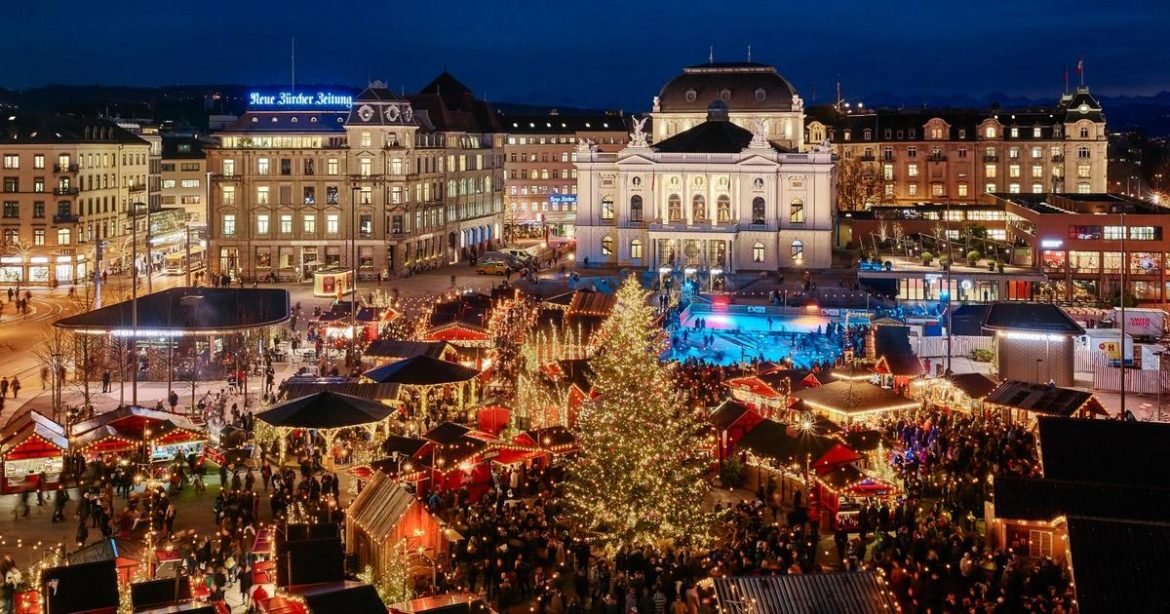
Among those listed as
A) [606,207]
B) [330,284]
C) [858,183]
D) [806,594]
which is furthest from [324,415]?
[858,183]

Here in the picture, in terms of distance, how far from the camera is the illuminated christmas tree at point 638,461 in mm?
24750

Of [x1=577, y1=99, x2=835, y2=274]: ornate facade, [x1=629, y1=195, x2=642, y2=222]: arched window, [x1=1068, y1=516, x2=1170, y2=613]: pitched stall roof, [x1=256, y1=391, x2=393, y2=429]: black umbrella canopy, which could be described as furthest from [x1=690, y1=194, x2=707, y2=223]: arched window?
[x1=1068, y1=516, x2=1170, y2=613]: pitched stall roof

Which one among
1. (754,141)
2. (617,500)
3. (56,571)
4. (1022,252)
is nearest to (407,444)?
(617,500)

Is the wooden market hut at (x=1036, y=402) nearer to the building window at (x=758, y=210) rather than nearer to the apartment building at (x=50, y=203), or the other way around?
the building window at (x=758, y=210)

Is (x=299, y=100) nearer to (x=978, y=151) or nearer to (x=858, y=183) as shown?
(x=858, y=183)

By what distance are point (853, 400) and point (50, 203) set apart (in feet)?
199

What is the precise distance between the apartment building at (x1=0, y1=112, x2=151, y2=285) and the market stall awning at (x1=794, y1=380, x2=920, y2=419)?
5283cm

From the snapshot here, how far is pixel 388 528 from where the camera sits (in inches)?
921

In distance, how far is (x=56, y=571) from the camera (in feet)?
63.3

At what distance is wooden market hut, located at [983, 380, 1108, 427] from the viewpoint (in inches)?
1358

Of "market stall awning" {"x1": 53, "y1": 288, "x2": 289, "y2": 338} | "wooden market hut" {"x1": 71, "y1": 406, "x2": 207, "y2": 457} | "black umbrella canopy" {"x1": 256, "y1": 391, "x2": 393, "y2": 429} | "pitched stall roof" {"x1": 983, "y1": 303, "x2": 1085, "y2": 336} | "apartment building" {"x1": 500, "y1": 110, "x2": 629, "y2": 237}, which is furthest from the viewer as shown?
"apartment building" {"x1": 500, "y1": 110, "x2": 629, "y2": 237}

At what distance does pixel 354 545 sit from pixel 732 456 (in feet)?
38.1

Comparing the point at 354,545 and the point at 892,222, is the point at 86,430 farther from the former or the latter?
the point at 892,222

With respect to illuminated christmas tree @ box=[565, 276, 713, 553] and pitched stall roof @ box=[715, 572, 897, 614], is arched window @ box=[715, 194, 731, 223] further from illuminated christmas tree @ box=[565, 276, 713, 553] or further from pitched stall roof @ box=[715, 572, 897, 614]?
pitched stall roof @ box=[715, 572, 897, 614]
